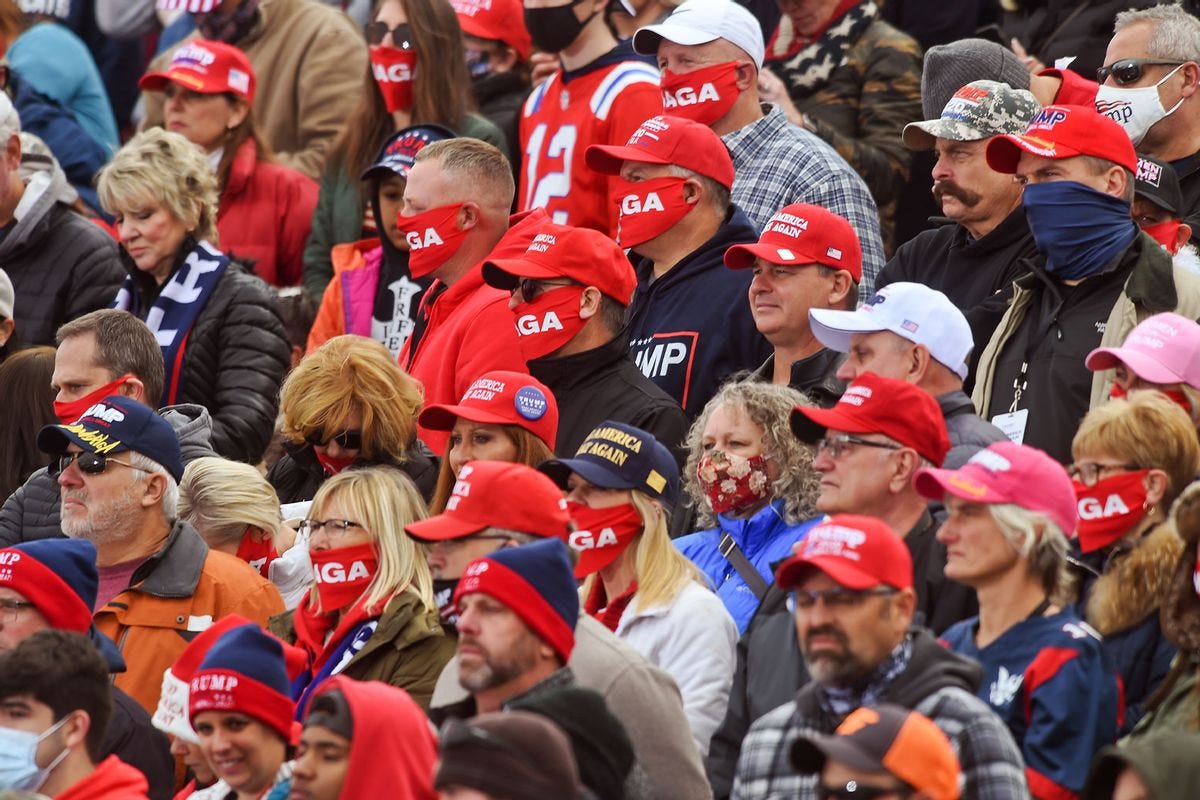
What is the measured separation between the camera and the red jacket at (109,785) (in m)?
6.97

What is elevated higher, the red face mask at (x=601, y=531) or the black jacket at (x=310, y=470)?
the red face mask at (x=601, y=531)

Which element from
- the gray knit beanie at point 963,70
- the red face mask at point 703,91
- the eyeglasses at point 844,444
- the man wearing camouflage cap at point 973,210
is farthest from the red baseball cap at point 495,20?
the eyeglasses at point 844,444

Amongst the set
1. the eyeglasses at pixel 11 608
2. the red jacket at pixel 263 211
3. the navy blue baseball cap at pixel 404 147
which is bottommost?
the red jacket at pixel 263 211

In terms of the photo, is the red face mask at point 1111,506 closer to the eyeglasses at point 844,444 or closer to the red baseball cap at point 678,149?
the eyeglasses at point 844,444

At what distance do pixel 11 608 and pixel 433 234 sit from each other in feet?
9.72

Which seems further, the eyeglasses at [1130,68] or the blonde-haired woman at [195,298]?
the blonde-haired woman at [195,298]

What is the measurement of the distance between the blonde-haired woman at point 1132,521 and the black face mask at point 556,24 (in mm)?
4595

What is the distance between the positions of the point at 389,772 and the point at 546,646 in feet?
2.19

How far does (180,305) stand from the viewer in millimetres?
10867

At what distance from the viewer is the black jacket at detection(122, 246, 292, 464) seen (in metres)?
10.6

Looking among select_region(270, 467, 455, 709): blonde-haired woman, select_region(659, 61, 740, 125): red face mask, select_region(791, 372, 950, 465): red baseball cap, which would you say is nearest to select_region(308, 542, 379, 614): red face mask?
select_region(270, 467, 455, 709): blonde-haired woman

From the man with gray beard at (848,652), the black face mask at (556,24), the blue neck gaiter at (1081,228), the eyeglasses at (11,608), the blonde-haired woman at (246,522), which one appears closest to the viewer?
the man with gray beard at (848,652)

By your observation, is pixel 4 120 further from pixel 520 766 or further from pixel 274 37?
pixel 520 766

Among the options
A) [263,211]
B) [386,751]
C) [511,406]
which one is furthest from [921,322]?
[263,211]
